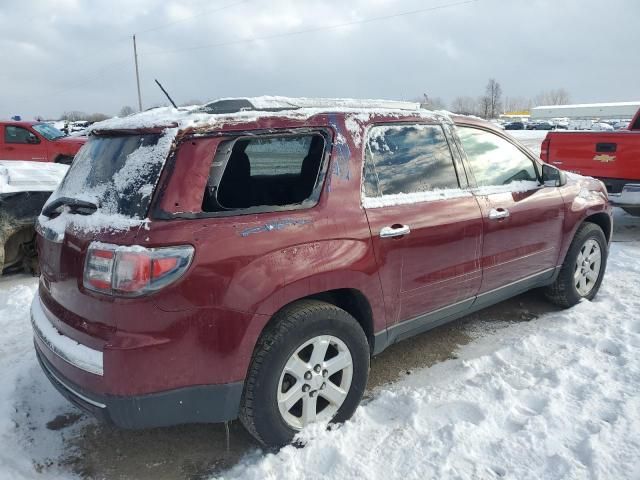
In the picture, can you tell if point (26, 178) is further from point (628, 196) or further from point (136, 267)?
point (628, 196)

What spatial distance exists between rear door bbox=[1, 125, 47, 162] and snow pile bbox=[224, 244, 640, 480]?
11047 mm

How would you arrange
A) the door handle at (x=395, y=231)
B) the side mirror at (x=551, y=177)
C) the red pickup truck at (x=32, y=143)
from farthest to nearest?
the red pickup truck at (x=32, y=143) → the side mirror at (x=551, y=177) → the door handle at (x=395, y=231)

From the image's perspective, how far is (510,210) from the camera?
3678mm

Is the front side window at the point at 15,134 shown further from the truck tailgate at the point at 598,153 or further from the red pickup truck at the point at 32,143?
the truck tailgate at the point at 598,153

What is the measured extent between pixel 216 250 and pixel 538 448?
190 centimetres

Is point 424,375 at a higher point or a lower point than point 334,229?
lower

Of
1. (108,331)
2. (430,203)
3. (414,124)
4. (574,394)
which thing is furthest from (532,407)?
(108,331)

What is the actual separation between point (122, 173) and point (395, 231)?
4.85 ft

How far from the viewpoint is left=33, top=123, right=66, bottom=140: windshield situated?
1158 centimetres

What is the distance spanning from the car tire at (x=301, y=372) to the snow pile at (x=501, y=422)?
13cm

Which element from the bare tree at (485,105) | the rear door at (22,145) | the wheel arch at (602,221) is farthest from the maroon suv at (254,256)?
the bare tree at (485,105)

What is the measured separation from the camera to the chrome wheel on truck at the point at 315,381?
2.61 metres

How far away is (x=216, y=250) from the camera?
2.27 meters

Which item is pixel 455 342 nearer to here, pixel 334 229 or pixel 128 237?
pixel 334 229
